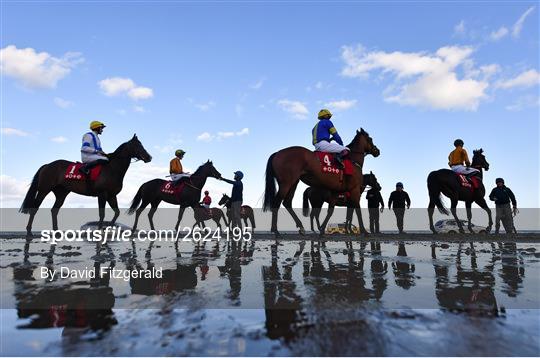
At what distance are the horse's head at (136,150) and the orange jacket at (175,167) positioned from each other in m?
2.99

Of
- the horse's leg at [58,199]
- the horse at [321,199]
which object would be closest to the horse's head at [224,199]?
the horse at [321,199]

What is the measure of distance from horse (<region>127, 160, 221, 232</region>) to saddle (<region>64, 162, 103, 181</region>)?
396 centimetres

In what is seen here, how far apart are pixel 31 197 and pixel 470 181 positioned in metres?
15.9

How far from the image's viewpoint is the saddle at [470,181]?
13195 millimetres

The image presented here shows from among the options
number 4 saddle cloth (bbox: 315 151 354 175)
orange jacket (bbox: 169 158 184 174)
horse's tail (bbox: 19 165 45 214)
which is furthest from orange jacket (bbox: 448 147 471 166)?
horse's tail (bbox: 19 165 45 214)

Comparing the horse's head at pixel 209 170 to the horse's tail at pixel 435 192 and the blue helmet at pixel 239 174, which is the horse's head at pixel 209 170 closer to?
the blue helmet at pixel 239 174

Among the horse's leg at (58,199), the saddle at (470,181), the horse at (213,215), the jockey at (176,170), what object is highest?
the jockey at (176,170)

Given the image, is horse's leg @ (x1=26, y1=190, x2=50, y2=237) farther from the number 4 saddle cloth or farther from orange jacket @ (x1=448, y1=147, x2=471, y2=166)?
orange jacket @ (x1=448, y1=147, x2=471, y2=166)

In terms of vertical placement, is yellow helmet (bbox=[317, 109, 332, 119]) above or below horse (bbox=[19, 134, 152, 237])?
above

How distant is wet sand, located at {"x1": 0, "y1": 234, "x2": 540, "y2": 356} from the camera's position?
1743 mm

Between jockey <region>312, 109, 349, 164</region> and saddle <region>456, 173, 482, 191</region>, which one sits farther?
saddle <region>456, 173, 482, 191</region>

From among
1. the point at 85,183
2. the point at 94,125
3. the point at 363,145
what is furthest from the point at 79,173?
the point at 363,145

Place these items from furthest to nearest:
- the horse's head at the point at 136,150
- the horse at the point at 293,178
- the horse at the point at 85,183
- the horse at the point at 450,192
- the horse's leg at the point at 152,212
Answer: the horse's leg at the point at 152,212
the horse at the point at 450,192
the horse's head at the point at 136,150
the horse at the point at 85,183
the horse at the point at 293,178

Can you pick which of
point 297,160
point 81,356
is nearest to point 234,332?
point 81,356
